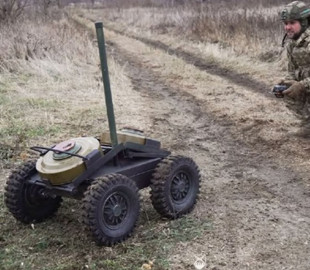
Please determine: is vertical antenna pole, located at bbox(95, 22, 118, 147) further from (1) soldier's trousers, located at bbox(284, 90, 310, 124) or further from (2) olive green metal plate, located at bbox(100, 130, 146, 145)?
(1) soldier's trousers, located at bbox(284, 90, 310, 124)

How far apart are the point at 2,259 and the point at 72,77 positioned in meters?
6.70

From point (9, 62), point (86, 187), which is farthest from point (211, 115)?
point (9, 62)

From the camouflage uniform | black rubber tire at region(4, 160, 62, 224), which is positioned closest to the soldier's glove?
the camouflage uniform

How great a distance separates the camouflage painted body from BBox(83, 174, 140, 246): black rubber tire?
286 cm

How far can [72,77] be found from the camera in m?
9.76

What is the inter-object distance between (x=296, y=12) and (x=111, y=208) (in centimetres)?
336

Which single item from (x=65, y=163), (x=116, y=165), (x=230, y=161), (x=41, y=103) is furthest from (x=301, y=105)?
(x=41, y=103)

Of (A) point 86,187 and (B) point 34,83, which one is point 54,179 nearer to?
(A) point 86,187

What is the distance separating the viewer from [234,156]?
18.2ft

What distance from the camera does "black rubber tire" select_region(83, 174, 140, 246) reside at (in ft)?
10.6

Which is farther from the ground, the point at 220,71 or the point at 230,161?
the point at 230,161

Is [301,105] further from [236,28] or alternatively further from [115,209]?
[236,28]

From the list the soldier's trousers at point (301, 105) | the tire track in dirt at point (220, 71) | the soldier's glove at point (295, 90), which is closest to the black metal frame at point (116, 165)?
the soldier's glove at point (295, 90)

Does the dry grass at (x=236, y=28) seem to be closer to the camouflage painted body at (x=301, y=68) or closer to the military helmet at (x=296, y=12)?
the camouflage painted body at (x=301, y=68)
